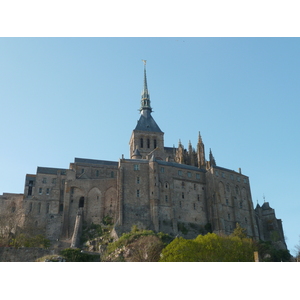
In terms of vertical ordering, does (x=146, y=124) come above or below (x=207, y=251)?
above

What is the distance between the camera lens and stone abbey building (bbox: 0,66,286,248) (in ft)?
227

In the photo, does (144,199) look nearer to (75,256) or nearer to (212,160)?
(75,256)

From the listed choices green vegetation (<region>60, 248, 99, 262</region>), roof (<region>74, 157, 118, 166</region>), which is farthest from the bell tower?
green vegetation (<region>60, 248, 99, 262</region>)

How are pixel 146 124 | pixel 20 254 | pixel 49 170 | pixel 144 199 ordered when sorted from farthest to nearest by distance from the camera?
pixel 146 124 → pixel 49 170 → pixel 144 199 → pixel 20 254

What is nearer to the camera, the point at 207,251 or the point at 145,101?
the point at 207,251

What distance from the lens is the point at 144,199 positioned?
7012 centimetres

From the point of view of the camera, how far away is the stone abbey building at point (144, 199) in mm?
69312

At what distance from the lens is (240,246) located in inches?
1930

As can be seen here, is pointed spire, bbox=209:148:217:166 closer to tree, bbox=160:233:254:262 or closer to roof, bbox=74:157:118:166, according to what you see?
roof, bbox=74:157:118:166

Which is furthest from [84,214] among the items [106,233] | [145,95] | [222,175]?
[145,95]

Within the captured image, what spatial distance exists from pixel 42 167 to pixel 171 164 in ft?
82.5

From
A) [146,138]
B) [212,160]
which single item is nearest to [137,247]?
[212,160]

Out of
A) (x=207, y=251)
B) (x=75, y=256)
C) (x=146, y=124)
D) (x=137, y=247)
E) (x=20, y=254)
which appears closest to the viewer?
(x=207, y=251)

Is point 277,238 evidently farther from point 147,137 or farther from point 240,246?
point 147,137
